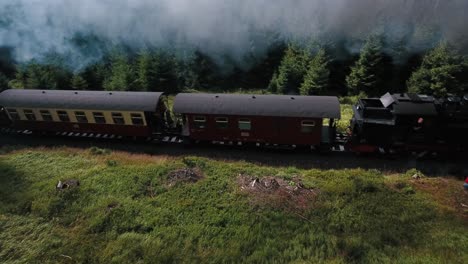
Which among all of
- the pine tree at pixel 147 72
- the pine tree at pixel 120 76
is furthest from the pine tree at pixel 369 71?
the pine tree at pixel 120 76

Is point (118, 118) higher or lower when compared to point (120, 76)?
lower

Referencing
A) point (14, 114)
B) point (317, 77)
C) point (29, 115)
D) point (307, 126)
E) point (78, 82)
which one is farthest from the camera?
point (78, 82)

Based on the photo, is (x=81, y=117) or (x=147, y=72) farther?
(x=147, y=72)

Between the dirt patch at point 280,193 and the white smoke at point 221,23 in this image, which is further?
the white smoke at point 221,23

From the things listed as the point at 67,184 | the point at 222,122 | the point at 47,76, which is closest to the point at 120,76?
the point at 47,76

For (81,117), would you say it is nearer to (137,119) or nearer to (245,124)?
(137,119)

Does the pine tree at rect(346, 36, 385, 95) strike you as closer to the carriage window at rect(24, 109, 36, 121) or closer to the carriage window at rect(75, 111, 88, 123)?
the carriage window at rect(75, 111, 88, 123)

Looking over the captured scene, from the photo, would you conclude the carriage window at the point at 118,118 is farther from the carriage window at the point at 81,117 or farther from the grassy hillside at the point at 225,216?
the grassy hillside at the point at 225,216

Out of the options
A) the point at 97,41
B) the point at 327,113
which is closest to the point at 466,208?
the point at 327,113
